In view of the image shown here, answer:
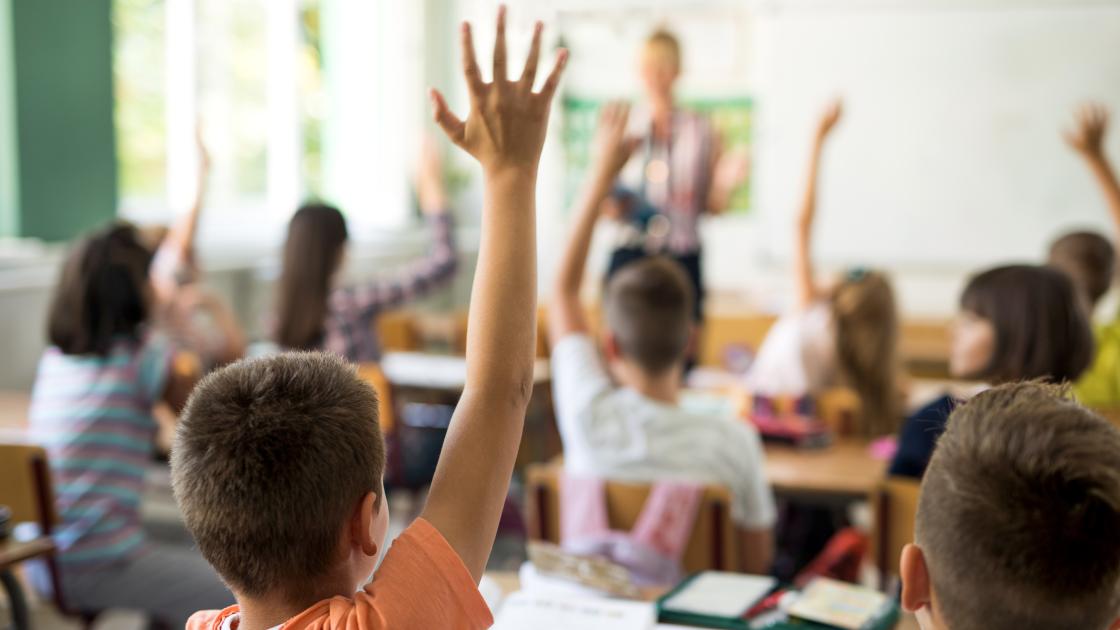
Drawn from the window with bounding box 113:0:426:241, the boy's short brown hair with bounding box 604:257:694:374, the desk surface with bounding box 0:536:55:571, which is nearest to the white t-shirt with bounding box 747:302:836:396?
the boy's short brown hair with bounding box 604:257:694:374

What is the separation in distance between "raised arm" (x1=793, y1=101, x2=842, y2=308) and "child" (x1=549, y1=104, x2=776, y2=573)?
114 centimetres

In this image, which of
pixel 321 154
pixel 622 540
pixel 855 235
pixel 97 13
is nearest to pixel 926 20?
pixel 855 235

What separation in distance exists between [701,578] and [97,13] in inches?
163

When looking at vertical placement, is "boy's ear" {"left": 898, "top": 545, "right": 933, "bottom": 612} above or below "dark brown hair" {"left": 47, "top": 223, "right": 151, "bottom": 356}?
below

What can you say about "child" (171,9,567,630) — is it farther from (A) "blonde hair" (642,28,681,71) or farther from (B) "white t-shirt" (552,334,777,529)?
(A) "blonde hair" (642,28,681,71)

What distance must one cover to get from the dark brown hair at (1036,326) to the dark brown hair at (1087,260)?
122cm

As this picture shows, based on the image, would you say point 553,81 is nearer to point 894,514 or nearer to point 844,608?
point 844,608

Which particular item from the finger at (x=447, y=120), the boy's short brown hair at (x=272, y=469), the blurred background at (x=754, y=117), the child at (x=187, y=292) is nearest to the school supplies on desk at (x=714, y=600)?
the boy's short brown hair at (x=272, y=469)

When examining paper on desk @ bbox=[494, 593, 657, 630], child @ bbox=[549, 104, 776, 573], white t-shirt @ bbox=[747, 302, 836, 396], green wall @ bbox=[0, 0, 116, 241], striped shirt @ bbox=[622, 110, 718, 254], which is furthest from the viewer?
striped shirt @ bbox=[622, 110, 718, 254]

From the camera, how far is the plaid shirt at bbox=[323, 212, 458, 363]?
4.05 metres

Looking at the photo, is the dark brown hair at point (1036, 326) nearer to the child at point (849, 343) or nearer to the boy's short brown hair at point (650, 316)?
the boy's short brown hair at point (650, 316)

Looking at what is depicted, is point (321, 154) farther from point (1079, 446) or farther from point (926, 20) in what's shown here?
point (1079, 446)

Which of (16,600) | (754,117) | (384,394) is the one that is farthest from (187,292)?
(754,117)

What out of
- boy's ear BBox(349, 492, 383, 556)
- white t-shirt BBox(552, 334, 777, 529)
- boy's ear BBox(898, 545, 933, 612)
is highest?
boy's ear BBox(349, 492, 383, 556)
